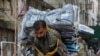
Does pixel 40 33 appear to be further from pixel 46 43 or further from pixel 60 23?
pixel 60 23

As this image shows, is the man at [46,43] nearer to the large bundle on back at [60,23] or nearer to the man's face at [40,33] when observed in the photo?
the man's face at [40,33]

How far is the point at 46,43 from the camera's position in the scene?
15.8 feet

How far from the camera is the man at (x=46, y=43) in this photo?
15.4 ft

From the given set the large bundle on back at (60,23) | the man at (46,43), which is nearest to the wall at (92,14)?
the large bundle on back at (60,23)

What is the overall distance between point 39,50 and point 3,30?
16.0 metres

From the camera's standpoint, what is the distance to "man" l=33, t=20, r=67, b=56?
184 inches

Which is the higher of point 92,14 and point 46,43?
point 46,43

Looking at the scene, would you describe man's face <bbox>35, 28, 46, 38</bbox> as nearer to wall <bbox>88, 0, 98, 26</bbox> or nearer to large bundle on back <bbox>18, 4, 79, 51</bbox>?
large bundle on back <bbox>18, 4, 79, 51</bbox>

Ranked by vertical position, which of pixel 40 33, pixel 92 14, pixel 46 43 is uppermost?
pixel 40 33

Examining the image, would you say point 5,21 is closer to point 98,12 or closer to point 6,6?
point 6,6

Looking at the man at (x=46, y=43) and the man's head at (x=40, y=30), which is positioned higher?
the man's head at (x=40, y=30)

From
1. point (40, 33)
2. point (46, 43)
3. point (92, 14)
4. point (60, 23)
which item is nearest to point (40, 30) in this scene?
point (40, 33)

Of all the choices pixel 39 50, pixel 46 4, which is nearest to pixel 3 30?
pixel 46 4

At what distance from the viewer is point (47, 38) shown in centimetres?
482
